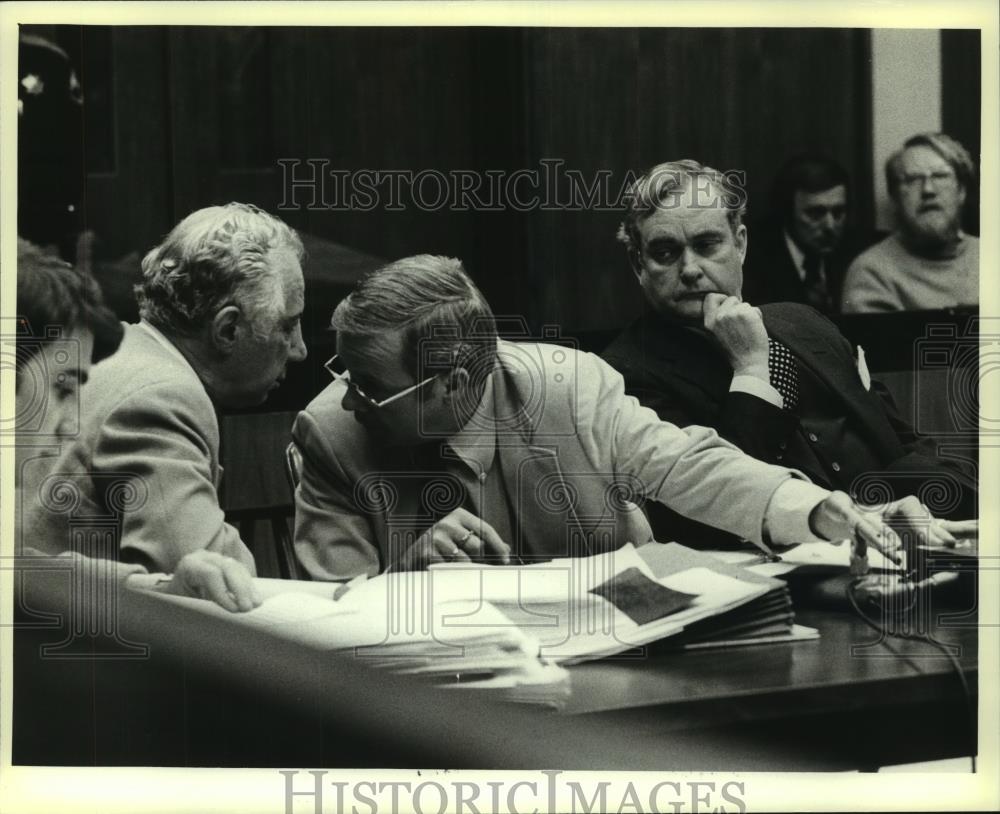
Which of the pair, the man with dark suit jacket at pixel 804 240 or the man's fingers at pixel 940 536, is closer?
the man with dark suit jacket at pixel 804 240

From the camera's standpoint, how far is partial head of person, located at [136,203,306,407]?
221 inches

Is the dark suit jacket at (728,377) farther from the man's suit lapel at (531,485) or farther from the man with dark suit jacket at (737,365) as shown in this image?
the man's suit lapel at (531,485)

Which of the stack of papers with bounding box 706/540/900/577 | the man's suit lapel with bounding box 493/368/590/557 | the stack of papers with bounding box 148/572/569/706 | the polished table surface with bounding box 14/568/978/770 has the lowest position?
the polished table surface with bounding box 14/568/978/770

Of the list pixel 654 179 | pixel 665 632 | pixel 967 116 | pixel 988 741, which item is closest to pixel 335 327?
pixel 654 179

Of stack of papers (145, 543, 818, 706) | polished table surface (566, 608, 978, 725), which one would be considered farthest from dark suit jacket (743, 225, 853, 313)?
polished table surface (566, 608, 978, 725)

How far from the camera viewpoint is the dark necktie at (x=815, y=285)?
565 cm

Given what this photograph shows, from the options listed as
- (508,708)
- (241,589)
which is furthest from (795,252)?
(241,589)

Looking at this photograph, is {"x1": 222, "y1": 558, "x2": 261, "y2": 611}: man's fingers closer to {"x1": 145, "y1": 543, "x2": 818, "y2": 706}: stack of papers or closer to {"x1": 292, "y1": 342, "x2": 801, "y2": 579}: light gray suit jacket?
{"x1": 145, "y1": 543, "x2": 818, "y2": 706}: stack of papers

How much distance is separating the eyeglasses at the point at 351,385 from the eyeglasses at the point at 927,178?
2.13m

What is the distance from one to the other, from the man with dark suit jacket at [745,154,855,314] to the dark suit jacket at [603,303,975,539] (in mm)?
76

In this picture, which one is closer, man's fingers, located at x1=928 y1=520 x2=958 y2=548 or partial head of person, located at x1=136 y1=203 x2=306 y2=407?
partial head of person, located at x1=136 y1=203 x2=306 y2=407

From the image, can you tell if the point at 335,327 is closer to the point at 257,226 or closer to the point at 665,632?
the point at 257,226

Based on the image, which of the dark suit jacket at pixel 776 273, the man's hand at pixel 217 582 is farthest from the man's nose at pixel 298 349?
Answer: the dark suit jacket at pixel 776 273

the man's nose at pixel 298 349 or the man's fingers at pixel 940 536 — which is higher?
the man's nose at pixel 298 349
